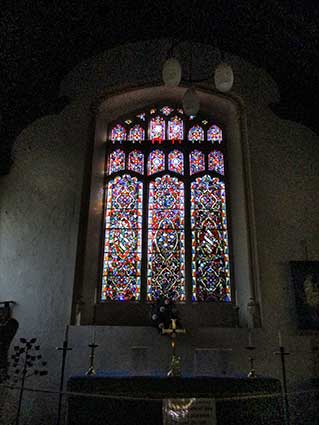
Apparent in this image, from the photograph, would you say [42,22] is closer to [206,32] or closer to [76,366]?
[206,32]

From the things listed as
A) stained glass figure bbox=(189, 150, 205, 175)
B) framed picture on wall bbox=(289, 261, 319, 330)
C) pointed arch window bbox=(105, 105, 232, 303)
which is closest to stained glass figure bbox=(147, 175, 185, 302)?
pointed arch window bbox=(105, 105, 232, 303)

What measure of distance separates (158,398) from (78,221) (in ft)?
11.1

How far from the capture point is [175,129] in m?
8.07

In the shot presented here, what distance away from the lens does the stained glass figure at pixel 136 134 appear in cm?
802

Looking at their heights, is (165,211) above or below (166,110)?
below

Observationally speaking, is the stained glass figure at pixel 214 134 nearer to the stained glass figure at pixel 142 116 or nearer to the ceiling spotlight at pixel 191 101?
the stained glass figure at pixel 142 116

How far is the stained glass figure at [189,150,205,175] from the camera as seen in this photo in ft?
25.1

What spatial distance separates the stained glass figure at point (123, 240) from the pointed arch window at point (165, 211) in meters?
0.02

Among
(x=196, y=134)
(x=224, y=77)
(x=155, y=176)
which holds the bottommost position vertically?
(x=224, y=77)

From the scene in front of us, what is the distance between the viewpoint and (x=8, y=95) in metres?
7.12

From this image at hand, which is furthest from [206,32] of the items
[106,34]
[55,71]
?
[55,71]

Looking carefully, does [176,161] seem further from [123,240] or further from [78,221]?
[78,221]

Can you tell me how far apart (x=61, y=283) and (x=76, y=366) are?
122cm

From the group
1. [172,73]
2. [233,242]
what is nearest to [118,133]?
[233,242]
